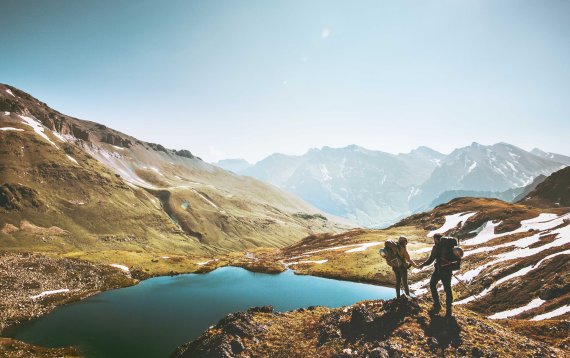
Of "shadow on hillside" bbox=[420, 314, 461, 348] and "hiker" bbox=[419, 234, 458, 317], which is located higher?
"hiker" bbox=[419, 234, 458, 317]

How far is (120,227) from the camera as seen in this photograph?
7840 inches

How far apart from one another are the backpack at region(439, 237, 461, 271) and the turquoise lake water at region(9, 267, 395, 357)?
104 ft

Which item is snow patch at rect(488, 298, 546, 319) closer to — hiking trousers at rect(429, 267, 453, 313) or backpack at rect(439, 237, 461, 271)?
hiking trousers at rect(429, 267, 453, 313)

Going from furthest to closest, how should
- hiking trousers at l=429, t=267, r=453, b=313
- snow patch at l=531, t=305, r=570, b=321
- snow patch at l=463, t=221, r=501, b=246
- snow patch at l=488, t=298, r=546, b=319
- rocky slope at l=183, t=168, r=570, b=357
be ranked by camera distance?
1. snow patch at l=463, t=221, r=501, b=246
2. snow patch at l=488, t=298, r=546, b=319
3. snow patch at l=531, t=305, r=570, b=321
4. hiking trousers at l=429, t=267, r=453, b=313
5. rocky slope at l=183, t=168, r=570, b=357

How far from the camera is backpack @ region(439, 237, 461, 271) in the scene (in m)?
19.4

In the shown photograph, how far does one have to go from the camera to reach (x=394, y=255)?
22.9m

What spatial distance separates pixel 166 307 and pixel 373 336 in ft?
144

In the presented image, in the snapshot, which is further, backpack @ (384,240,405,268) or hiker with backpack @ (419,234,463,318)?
backpack @ (384,240,405,268)

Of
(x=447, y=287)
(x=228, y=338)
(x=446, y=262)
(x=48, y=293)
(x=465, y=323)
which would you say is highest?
(x=446, y=262)

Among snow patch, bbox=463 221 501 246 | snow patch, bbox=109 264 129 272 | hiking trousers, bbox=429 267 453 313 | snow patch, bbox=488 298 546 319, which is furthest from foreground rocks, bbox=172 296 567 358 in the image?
snow patch, bbox=109 264 129 272

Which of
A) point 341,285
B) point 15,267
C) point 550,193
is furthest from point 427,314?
point 550,193

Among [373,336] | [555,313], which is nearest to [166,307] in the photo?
[373,336]

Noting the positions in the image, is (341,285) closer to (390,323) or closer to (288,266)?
(288,266)

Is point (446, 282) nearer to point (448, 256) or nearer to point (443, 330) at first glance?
point (448, 256)
